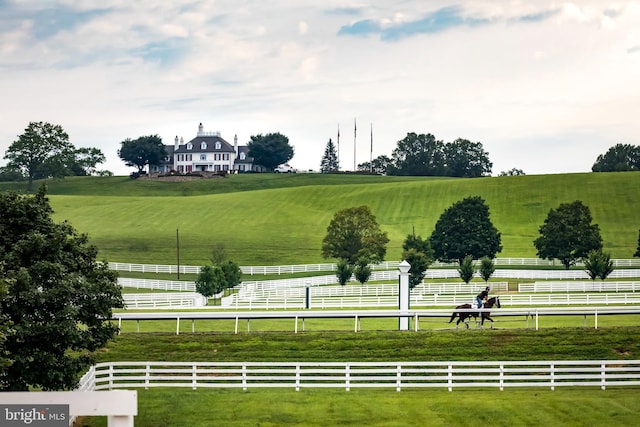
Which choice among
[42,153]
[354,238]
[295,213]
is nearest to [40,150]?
[42,153]

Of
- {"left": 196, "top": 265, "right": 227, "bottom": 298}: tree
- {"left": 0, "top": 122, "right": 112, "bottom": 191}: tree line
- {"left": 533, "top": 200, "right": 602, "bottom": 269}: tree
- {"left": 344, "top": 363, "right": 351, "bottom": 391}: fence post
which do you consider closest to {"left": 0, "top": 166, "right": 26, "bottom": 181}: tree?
{"left": 0, "top": 122, "right": 112, "bottom": 191}: tree line

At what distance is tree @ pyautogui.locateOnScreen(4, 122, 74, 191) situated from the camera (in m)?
169

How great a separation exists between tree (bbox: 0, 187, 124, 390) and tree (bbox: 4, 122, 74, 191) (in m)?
140

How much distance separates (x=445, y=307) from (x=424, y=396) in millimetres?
24262

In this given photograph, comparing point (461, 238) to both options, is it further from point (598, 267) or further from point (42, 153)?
point (42, 153)

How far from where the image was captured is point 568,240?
95.4 m

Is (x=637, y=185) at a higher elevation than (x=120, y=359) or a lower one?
higher

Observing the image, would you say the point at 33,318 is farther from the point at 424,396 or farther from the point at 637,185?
the point at 637,185

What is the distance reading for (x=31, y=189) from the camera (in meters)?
168

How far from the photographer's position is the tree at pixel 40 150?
6654 inches

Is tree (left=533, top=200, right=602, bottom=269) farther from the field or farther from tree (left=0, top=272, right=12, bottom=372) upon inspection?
tree (left=0, top=272, right=12, bottom=372)

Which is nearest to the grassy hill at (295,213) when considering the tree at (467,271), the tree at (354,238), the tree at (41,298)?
the tree at (354,238)

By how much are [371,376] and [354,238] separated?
55332 millimetres

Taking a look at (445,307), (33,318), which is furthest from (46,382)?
(445,307)
